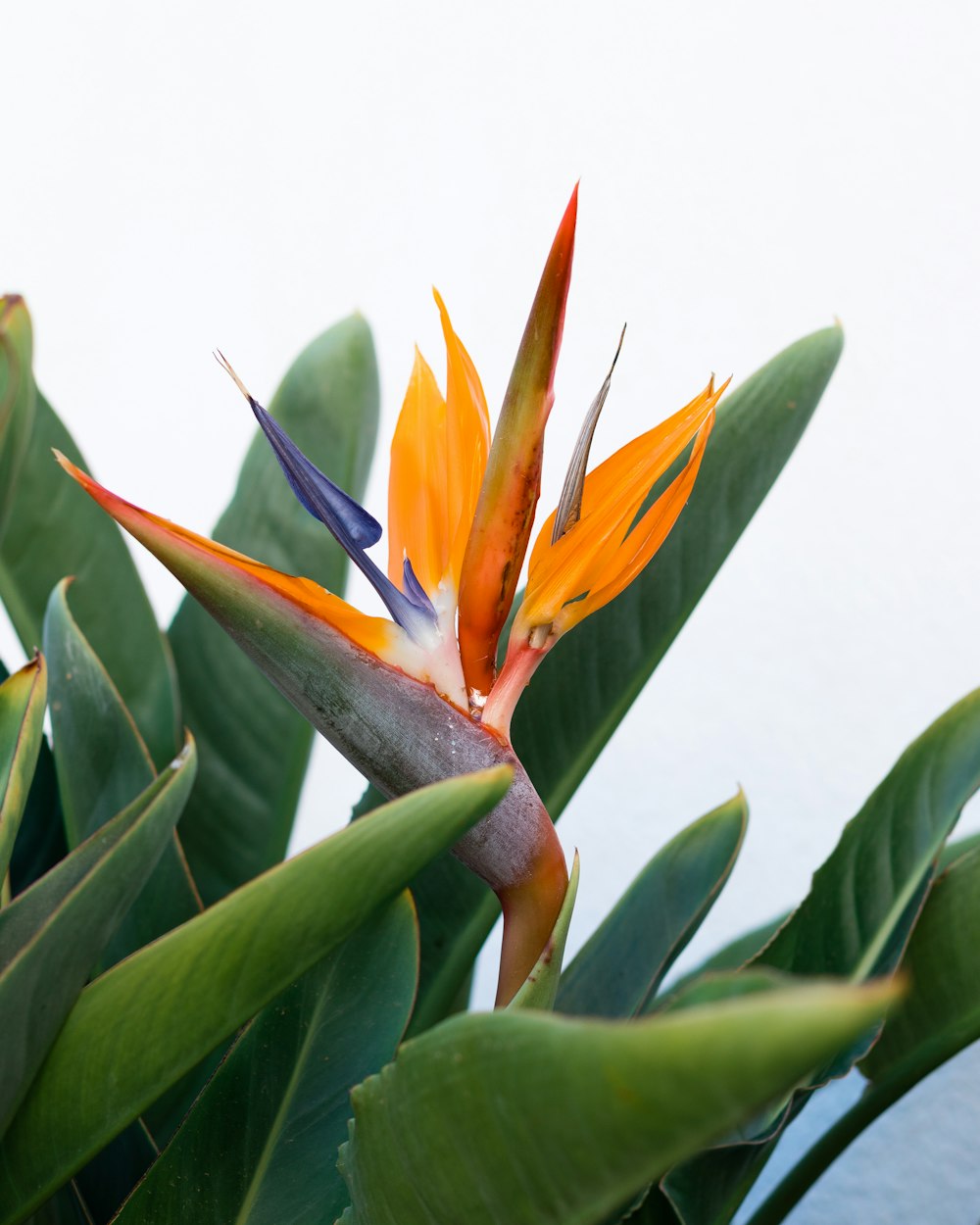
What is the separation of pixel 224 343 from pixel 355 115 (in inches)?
10.9

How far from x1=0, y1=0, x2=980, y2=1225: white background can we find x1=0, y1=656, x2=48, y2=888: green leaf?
0.69m

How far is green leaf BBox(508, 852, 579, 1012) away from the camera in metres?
0.34

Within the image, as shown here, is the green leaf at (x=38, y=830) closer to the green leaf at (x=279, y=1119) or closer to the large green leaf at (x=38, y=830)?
the large green leaf at (x=38, y=830)

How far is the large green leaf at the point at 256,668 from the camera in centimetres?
73

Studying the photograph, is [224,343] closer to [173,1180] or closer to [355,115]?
[355,115]

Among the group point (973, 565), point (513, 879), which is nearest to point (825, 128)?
point (973, 565)

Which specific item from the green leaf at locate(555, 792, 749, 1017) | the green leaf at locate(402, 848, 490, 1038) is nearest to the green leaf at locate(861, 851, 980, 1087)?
the green leaf at locate(555, 792, 749, 1017)

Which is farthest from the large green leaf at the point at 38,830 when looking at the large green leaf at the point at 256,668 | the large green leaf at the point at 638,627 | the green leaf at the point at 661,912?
the green leaf at the point at 661,912

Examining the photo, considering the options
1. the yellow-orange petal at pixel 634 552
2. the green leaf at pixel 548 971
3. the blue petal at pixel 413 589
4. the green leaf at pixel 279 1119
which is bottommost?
the green leaf at pixel 279 1119

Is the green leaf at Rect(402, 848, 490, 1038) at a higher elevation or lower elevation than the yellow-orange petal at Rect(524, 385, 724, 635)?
lower

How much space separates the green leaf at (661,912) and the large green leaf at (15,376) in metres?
0.38

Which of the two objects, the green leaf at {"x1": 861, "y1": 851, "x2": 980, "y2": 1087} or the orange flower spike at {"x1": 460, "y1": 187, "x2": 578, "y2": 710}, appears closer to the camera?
the orange flower spike at {"x1": 460, "y1": 187, "x2": 578, "y2": 710}

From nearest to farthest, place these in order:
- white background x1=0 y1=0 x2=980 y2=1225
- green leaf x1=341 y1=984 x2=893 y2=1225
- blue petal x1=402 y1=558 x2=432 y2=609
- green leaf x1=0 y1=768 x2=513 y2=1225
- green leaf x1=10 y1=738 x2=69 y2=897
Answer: green leaf x1=341 y1=984 x2=893 y2=1225, green leaf x1=0 y1=768 x2=513 y2=1225, blue petal x1=402 y1=558 x2=432 y2=609, green leaf x1=10 y1=738 x2=69 y2=897, white background x1=0 y1=0 x2=980 y2=1225

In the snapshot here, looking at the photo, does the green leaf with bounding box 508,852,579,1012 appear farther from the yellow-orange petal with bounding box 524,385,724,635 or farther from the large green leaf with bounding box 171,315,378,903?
the large green leaf with bounding box 171,315,378,903
